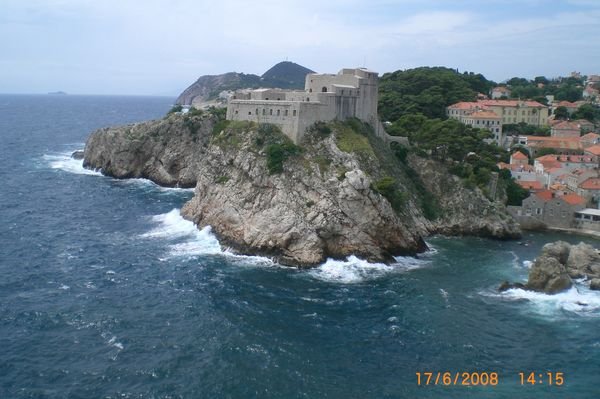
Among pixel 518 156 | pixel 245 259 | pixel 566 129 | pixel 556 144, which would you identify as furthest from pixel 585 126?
pixel 245 259

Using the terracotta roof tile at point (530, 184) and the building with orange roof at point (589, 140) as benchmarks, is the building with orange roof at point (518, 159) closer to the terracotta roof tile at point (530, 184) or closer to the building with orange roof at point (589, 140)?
the terracotta roof tile at point (530, 184)

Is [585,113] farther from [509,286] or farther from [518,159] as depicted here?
[509,286]

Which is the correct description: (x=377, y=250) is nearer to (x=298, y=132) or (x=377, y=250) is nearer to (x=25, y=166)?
(x=298, y=132)

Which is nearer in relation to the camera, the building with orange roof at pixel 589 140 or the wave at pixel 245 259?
the wave at pixel 245 259

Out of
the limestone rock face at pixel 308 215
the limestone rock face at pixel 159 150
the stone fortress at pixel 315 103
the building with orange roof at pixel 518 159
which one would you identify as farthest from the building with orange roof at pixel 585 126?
the limestone rock face at pixel 159 150

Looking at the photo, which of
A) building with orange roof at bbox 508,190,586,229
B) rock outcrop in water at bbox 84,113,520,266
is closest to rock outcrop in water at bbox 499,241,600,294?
rock outcrop in water at bbox 84,113,520,266
